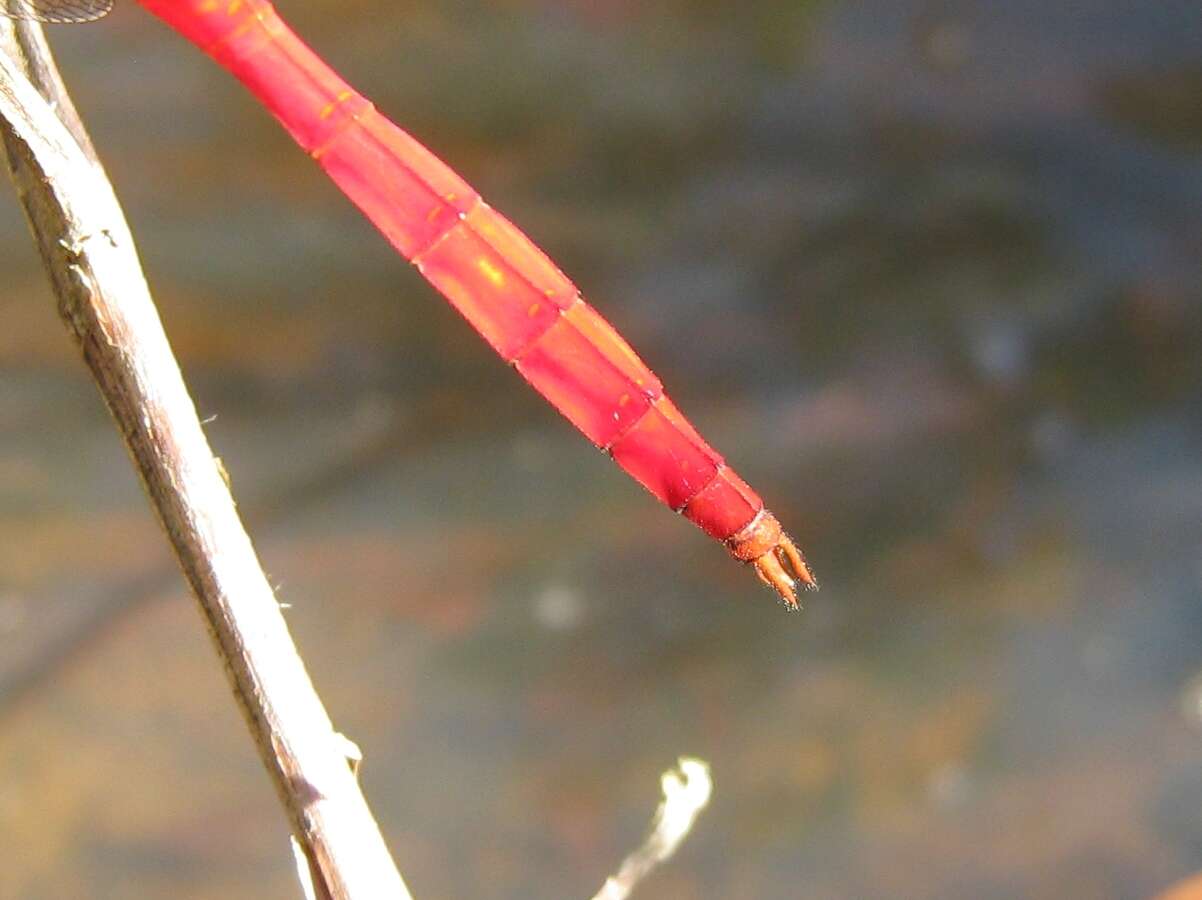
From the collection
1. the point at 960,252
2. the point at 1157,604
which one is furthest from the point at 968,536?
the point at 960,252

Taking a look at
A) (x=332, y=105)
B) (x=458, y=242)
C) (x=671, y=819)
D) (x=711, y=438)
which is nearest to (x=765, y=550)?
(x=671, y=819)

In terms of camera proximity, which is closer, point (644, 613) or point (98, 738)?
point (98, 738)

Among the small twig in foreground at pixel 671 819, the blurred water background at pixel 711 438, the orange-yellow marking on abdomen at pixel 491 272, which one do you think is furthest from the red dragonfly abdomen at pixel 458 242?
the blurred water background at pixel 711 438

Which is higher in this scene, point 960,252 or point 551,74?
point 551,74

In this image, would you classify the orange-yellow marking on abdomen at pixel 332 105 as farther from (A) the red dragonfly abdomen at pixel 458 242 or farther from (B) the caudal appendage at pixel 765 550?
(B) the caudal appendage at pixel 765 550

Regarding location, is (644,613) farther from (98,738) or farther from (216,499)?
(216,499)

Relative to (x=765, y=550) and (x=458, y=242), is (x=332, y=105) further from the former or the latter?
(x=765, y=550)
